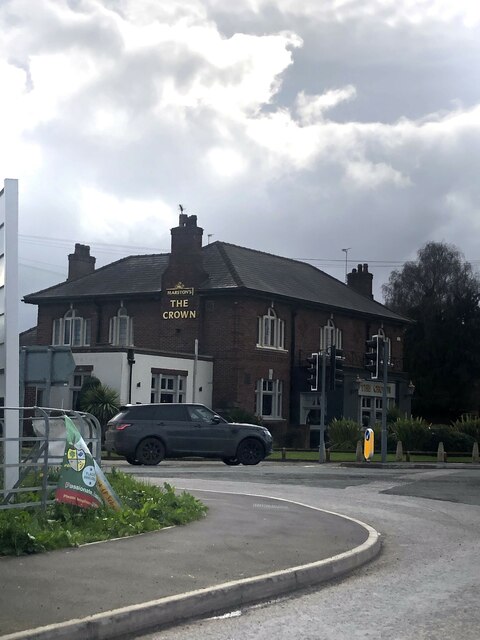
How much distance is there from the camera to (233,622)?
747 centimetres

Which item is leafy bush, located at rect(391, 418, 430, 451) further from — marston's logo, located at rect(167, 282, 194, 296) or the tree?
the tree

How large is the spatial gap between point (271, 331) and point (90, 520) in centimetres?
3871

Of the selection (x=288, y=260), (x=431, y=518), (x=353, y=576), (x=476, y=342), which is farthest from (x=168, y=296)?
(x=353, y=576)

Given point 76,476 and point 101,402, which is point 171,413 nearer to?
point 101,402

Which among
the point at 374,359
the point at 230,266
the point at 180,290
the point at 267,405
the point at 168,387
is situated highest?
the point at 230,266

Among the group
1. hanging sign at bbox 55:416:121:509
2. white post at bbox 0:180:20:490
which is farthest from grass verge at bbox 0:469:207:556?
white post at bbox 0:180:20:490

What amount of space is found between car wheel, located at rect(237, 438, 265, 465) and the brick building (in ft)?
47.3

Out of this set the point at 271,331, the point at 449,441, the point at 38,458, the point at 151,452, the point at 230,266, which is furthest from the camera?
the point at 271,331

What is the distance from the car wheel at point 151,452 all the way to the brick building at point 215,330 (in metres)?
14.3

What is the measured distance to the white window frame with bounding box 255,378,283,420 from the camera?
160 feet

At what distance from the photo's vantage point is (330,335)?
177ft

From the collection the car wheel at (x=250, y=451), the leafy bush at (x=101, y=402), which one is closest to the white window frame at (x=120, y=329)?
the leafy bush at (x=101, y=402)

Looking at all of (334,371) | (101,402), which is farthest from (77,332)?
(334,371)

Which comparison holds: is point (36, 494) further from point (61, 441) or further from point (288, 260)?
point (288, 260)
